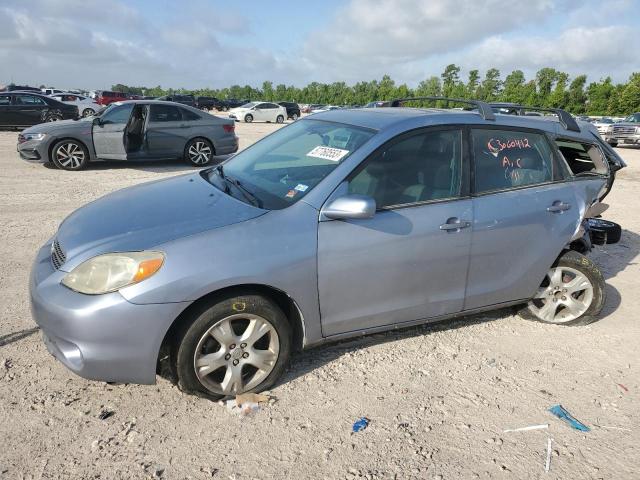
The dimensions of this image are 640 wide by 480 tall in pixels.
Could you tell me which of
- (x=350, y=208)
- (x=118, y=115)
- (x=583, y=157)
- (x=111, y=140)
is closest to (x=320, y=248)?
(x=350, y=208)

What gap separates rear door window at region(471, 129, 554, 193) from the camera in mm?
3684

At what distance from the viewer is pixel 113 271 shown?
107 inches

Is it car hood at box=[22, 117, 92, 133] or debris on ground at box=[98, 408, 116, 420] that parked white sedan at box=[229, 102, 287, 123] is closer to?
car hood at box=[22, 117, 92, 133]

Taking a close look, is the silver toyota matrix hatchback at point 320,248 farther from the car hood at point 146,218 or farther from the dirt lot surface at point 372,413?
the dirt lot surface at point 372,413

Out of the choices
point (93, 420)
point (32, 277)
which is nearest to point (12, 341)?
point (32, 277)

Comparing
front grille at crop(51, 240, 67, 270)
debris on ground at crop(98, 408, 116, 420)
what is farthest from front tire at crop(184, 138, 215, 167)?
debris on ground at crop(98, 408, 116, 420)

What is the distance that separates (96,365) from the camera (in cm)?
271

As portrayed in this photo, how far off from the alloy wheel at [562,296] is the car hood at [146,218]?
8.09 ft

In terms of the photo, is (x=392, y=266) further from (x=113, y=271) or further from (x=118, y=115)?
(x=118, y=115)

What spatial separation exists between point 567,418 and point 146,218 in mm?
2743

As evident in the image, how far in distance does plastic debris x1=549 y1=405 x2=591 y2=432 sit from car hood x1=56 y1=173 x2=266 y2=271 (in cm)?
210

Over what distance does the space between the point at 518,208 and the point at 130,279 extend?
2.66m

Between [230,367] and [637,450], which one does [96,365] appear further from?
[637,450]

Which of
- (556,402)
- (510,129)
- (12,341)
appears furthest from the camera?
(510,129)
